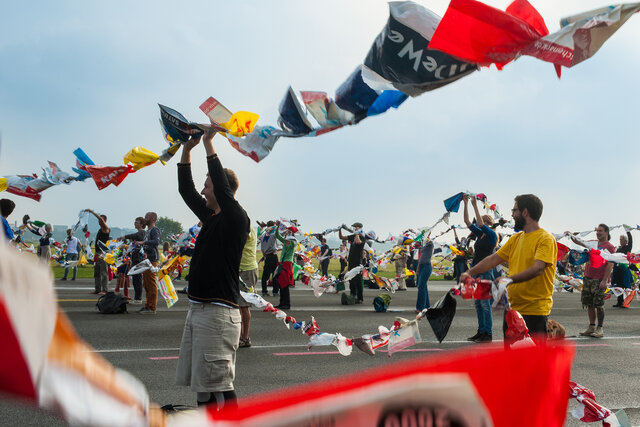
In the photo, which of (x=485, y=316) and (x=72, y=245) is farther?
(x=72, y=245)

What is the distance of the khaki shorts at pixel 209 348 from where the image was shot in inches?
152

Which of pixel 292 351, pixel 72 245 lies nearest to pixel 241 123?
pixel 292 351

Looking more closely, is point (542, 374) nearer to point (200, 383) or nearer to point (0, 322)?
point (0, 322)

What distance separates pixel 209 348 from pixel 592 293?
8.26 metres

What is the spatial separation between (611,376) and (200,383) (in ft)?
18.0

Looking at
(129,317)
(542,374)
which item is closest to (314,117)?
(542,374)

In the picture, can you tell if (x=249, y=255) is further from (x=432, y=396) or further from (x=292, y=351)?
(x=432, y=396)

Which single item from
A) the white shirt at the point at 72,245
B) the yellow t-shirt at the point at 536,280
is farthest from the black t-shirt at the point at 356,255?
the white shirt at the point at 72,245

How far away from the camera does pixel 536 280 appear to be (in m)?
5.03

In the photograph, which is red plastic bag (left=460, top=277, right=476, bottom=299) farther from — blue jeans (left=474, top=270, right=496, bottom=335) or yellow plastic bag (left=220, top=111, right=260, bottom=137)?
blue jeans (left=474, top=270, right=496, bottom=335)

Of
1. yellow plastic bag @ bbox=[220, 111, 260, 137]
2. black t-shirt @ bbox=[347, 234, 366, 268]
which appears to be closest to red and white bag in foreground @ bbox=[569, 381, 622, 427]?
yellow plastic bag @ bbox=[220, 111, 260, 137]

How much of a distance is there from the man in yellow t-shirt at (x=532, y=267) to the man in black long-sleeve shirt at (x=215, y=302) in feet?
6.83

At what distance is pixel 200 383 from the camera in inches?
151

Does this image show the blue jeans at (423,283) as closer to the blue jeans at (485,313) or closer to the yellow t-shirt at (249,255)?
the blue jeans at (485,313)
